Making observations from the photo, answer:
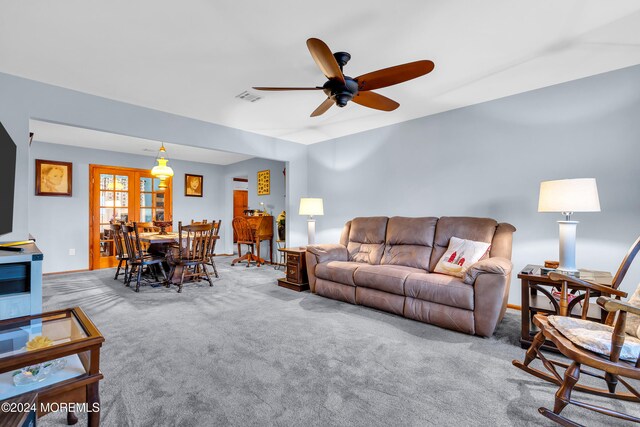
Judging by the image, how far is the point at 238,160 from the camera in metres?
7.43

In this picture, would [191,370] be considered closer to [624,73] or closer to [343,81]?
[343,81]

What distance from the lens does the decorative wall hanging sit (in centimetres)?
677

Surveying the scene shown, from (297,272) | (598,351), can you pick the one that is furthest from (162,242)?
(598,351)

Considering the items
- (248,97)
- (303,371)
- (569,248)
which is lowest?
(303,371)

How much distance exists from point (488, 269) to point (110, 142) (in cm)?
614

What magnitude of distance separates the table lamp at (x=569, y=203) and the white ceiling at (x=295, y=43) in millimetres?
1130

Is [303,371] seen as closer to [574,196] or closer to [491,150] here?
[574,196]

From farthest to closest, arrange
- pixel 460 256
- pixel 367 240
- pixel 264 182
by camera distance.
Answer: pixel 264 182
pixel 367 240
pixel 460 256

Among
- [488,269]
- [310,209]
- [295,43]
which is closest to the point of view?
[295,43]

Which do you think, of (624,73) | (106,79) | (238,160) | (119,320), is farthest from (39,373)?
(238,160)

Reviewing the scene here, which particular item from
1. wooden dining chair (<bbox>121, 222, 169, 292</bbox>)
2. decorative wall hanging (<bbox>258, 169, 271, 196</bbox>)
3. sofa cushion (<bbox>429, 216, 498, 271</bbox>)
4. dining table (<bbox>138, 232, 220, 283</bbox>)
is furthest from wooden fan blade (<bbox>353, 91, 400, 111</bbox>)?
decorative wall hanging (<bbox>258, 169, 271, 196</bbox>)

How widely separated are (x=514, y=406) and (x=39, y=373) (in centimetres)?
233

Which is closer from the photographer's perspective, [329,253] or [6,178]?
[6,178]

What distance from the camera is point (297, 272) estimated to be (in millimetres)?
4145
